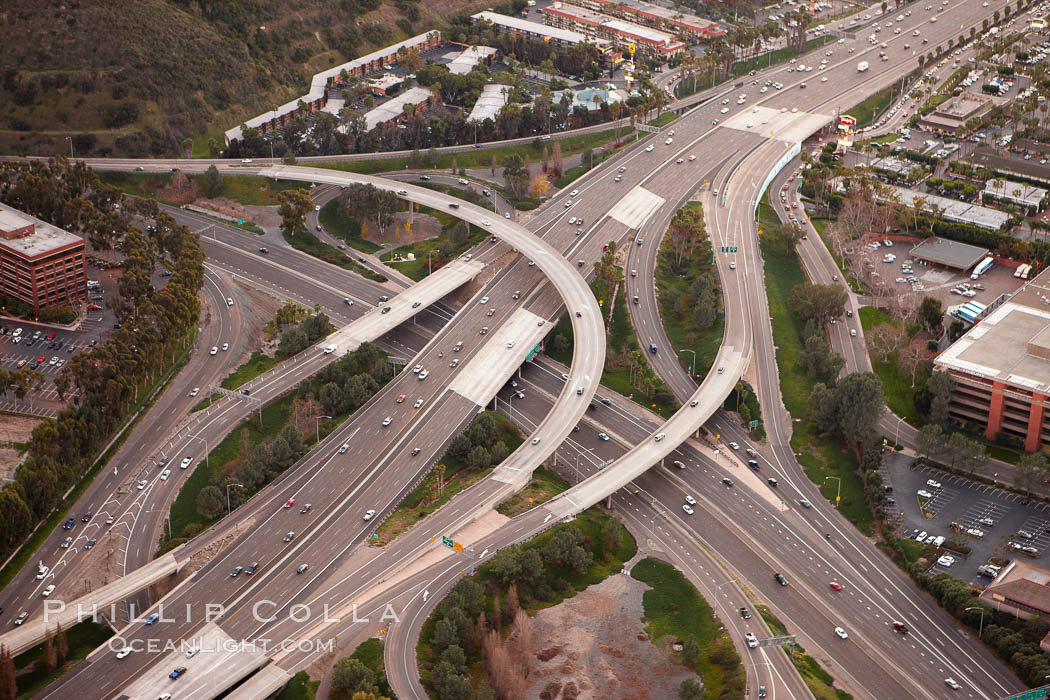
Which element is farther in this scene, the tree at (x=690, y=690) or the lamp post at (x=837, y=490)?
the lamp post at (x=837, y=490)

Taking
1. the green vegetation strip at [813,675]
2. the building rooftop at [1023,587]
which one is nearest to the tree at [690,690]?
the green vegetation strip at [813,675]

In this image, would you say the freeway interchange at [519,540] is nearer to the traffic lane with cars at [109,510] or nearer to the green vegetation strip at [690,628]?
the traffic lane with cars at [109,510]

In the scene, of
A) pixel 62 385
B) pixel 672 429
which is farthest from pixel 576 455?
pixel 62 385

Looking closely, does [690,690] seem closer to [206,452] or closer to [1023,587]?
[1023,587]

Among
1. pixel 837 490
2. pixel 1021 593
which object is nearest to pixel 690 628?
pixel 837 490

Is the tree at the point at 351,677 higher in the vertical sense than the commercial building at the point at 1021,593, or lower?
higher
